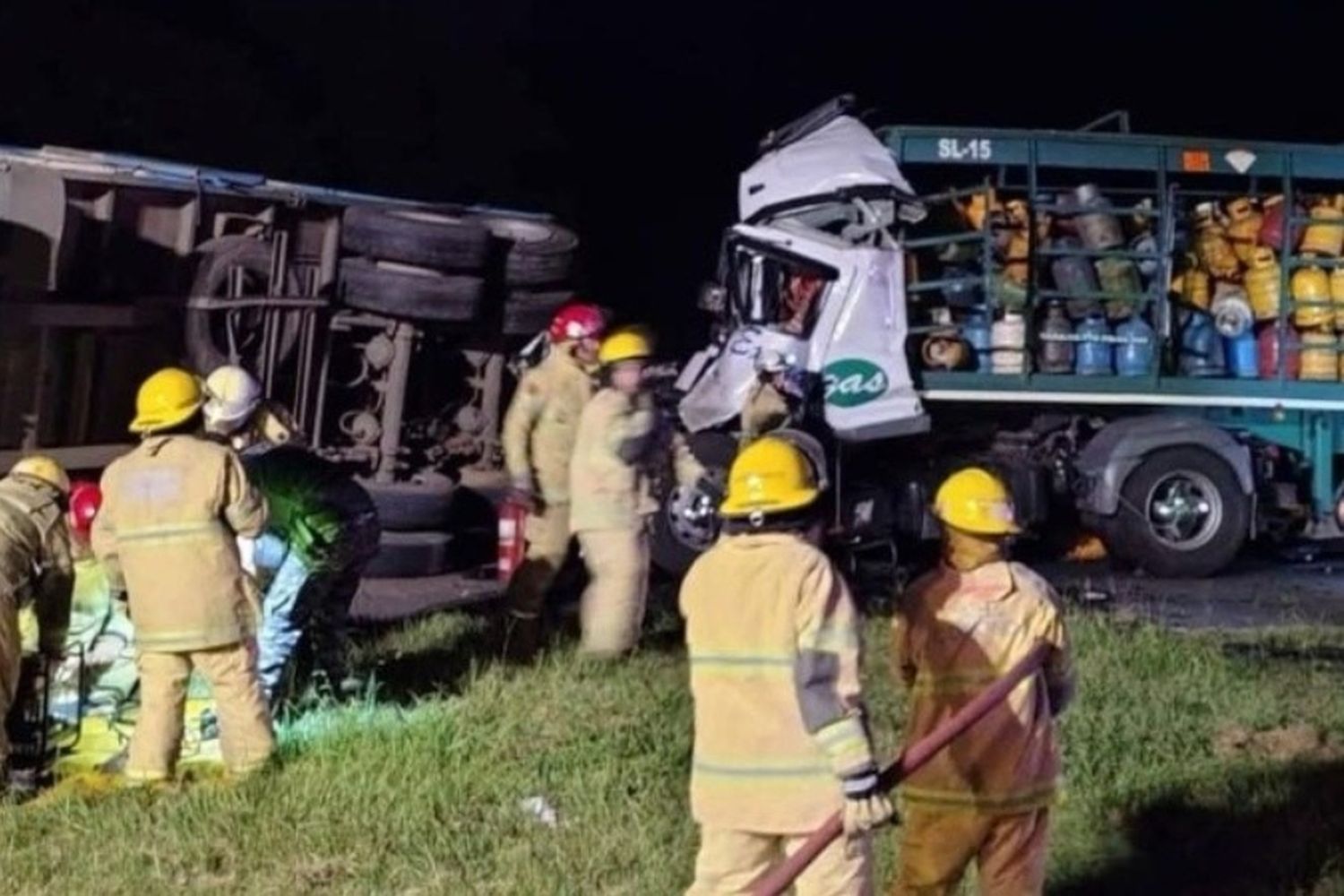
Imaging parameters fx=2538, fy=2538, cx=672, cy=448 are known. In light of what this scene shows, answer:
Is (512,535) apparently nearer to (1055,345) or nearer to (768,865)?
(1055,345)

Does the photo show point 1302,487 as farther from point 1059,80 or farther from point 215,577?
point 1059,80

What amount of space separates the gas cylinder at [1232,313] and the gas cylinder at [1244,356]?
Answer: 41 mm

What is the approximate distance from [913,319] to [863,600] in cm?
299

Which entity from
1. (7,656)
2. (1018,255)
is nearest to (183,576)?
(7,656)

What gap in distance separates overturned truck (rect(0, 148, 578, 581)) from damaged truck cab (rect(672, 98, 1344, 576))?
147cm

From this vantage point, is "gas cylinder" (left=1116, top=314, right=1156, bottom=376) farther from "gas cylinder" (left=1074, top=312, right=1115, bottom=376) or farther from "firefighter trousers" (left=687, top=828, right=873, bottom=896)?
"firefighter trousers" (left=687, top=828, right=873, bottom=896)

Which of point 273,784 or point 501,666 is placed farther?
point 501,666

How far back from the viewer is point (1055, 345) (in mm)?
16078

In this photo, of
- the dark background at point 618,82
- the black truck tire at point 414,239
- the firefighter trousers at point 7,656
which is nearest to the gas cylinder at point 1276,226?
the black truck tire at point 414,239

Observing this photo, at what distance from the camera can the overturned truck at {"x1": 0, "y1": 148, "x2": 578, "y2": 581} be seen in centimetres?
1252

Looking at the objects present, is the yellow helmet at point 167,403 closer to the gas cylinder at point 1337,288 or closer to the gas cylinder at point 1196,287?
the gas cylinder at point 1196,287

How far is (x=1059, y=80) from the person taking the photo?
3020 centimetres

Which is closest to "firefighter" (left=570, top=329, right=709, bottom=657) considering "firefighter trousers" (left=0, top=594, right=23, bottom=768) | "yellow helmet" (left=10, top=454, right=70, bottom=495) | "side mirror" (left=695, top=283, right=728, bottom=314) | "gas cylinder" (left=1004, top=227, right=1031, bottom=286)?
"yellow helmet" (left=10, top=454, right=70, bottom=495)

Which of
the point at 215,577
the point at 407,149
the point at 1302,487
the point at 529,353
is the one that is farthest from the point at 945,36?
the point at 215,577
